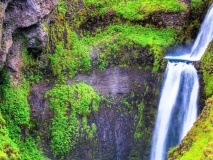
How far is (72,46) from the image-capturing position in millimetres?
17797

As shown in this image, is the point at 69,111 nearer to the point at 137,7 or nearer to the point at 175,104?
the point at 175,104

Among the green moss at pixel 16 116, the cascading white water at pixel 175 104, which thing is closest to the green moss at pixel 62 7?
the green moss at pixel 16 116

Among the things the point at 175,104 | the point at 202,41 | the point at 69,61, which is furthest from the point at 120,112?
Result: the point at 202,41

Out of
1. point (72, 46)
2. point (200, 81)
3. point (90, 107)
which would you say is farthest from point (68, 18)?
point (200, 81)

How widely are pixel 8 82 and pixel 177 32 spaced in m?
7.87

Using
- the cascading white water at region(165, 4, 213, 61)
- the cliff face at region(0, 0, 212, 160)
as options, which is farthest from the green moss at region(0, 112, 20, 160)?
the cascading white water at region(165, 4, 213, 61)

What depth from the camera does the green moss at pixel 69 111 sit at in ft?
53.6

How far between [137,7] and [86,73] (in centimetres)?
410

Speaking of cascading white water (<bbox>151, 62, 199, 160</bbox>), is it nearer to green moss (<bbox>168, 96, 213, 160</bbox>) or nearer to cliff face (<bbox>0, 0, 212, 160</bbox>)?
cliff face (<bbox>0, 0, 212, 160</bbox>)

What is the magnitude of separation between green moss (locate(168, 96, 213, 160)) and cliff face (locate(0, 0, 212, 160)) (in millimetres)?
3305

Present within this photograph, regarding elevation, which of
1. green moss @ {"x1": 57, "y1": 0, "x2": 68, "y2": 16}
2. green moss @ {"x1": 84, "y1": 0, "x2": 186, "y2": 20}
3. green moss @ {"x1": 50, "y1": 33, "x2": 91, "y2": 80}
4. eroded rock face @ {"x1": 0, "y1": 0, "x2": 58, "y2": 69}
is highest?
green moss @ {"x1": 84, "y1": 0, "x2": 186, "y2": 20}

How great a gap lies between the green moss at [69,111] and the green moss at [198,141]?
5.69m

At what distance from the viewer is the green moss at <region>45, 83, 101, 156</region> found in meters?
16.3

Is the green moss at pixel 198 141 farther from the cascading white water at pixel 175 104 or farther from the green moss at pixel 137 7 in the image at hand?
the green moss at pixel 137 7
